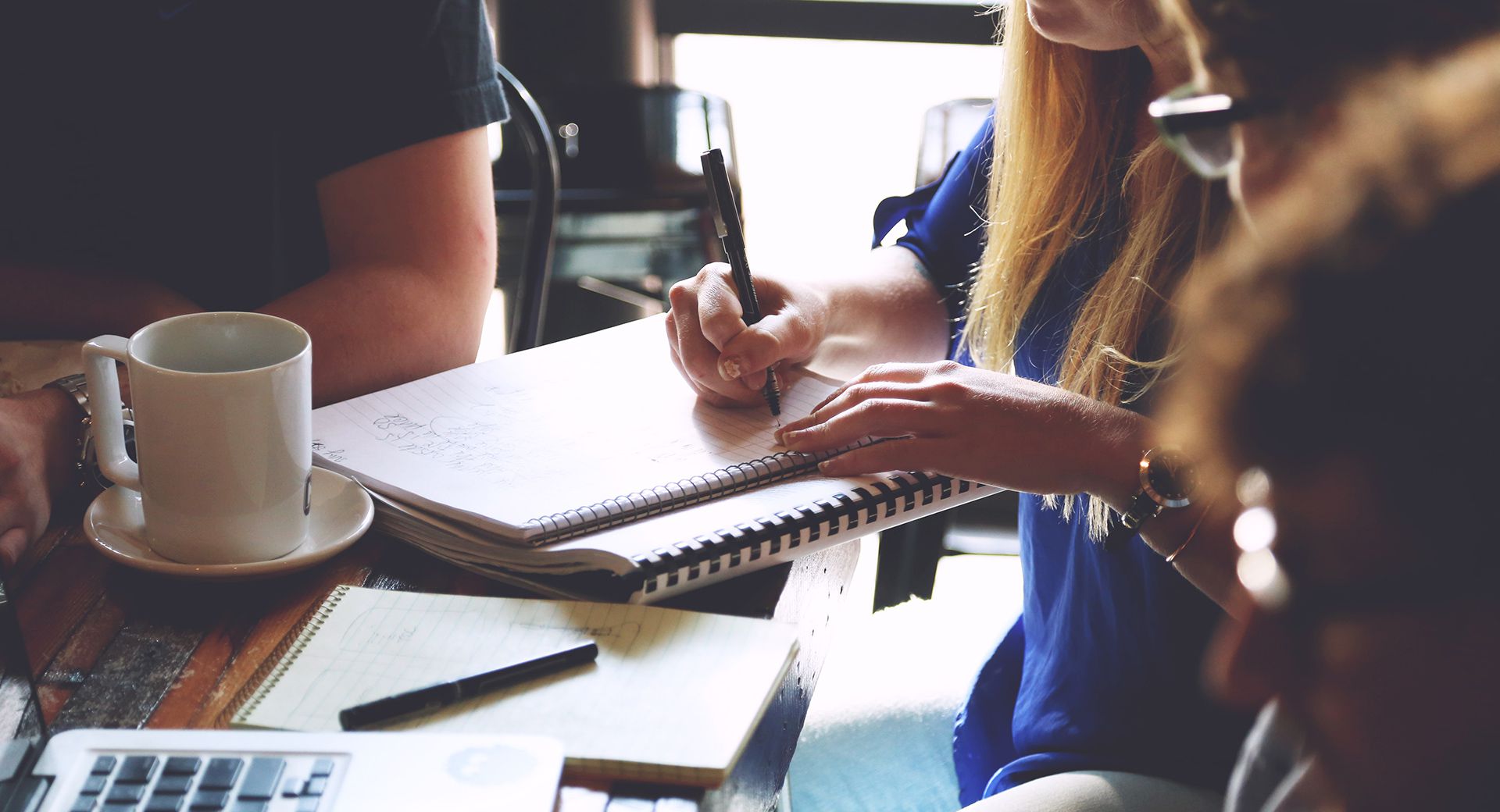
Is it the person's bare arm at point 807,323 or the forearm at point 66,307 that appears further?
the forearm at point 66,307

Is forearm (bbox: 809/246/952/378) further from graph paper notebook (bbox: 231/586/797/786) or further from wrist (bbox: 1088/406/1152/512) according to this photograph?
graph paper notebook (bbox: 231/586/797/786)

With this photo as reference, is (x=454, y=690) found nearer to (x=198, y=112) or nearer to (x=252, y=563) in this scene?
(x=252, y=563)

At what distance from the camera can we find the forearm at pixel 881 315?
3.48 feet

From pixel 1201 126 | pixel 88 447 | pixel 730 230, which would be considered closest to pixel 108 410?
pixel 88 447

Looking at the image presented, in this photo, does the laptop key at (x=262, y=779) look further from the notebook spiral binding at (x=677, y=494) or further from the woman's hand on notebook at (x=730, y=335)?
the woman's hand on notebook at (x=730, y=335)

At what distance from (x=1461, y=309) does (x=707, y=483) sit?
1.68ft

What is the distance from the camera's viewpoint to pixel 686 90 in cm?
281

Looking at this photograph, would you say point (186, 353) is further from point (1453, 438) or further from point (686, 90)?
point (686, 90)

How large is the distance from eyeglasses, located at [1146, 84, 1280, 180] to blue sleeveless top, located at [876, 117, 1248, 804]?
19.5 inches

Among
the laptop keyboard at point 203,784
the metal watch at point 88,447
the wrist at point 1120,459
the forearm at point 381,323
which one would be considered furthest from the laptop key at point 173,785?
the wrist at point 1120,459

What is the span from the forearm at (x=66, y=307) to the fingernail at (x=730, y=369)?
1.65ft

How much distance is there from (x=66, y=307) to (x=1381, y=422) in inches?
41.3


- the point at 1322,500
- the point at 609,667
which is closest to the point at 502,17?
the point at 609,667

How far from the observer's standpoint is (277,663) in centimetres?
58
